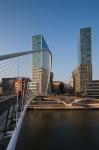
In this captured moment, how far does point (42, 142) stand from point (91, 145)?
187 centimetres

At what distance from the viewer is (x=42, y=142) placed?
42.0 ft

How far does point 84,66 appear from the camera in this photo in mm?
63406

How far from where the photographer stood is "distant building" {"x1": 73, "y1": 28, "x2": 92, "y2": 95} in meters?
60.4

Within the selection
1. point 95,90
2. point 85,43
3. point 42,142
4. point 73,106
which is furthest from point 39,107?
point 85,43

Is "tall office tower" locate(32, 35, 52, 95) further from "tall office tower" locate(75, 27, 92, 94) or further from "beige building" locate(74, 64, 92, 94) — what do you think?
"beige building" locate(74, 64, 92, 94)

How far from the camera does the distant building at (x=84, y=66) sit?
198 ft

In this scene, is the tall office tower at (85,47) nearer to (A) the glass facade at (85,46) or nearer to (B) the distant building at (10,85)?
(A) the glass facade at (85,46)

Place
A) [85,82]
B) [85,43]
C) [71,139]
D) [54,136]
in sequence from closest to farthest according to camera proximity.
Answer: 1. [71,139]
2. [54,136]
3. [85,82]
4. [85,43]

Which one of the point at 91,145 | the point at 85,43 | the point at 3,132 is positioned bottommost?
the point at 91,145

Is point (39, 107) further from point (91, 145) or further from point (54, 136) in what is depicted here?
point (91, 145)

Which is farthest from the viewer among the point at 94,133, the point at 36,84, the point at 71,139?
the point at 36,84

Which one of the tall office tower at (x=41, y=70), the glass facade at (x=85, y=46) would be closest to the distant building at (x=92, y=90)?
the glass facade at (x=85, y=46)

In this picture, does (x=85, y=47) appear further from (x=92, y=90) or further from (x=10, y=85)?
(x=10, y=85)

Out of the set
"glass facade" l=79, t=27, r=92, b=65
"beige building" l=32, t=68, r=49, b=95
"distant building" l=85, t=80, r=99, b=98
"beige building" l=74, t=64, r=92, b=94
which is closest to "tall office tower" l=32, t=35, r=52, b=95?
"beige building" l=32, t=68, r=49, b=95
